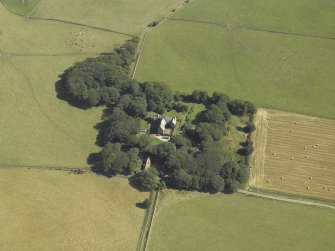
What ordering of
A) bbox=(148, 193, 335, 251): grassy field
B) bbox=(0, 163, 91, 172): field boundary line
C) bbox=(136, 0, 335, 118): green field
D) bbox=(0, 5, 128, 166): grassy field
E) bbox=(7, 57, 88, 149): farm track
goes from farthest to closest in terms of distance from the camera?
1. bbox=(136, 0, 335, 118): green field
2. bbox=(7, 57, 88, 149): farm track
3. bbox=(0, 5, 128, 166): grassy field
4. bbox=(0, 163, 91, 172): field boundary line
5. bbox=(148, 193, 335, 251): grassy field

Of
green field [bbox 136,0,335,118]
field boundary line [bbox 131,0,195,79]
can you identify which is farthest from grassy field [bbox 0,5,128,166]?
green field [bbox 136,0,335,118]

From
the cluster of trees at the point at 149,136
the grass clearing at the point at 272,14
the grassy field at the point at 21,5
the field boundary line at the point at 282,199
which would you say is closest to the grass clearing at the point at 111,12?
the grassy field at the point at 21,5

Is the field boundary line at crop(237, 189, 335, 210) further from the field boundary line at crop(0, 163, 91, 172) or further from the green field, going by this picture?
the field boundary line at crop(0, 163, 91, 172)

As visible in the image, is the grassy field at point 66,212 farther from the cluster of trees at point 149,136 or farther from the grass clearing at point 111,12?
the grass clearing at point 111,12

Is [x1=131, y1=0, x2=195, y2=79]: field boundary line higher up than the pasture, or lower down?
higher up

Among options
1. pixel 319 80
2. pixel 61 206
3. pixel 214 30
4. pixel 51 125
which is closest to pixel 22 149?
pixel 51 125

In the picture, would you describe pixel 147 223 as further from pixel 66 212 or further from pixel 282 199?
pixel 282 199

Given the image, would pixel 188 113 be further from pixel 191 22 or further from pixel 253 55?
pixel 191 22
